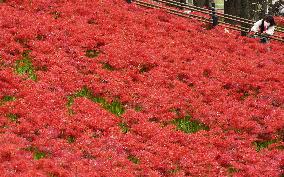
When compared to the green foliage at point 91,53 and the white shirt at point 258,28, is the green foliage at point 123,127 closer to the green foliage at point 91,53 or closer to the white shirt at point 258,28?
the green foliage at point 91,53

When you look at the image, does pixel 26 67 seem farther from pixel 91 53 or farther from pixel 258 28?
pixel 258 28

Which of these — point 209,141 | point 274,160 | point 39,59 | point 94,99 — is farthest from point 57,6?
point 274,160

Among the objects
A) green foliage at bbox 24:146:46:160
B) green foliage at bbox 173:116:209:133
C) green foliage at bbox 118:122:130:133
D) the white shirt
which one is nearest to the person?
the white shirt

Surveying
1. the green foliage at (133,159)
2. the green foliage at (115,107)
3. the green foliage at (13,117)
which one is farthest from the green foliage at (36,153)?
the green foliage at (115,107)

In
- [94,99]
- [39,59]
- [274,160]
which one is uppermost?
[39,59]

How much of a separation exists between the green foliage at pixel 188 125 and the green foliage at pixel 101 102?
7.06ft

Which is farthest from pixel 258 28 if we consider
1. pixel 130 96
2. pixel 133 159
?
pixel 133 159

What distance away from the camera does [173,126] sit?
15.7 m

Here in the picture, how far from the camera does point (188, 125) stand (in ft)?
52.6

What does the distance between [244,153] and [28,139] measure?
7.08 metres

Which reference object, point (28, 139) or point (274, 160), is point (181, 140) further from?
point (28, 139)

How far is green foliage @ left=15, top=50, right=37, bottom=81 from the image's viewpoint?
56.5 feet

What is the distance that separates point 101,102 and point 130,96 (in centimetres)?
127

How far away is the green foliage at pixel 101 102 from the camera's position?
1614 cm
